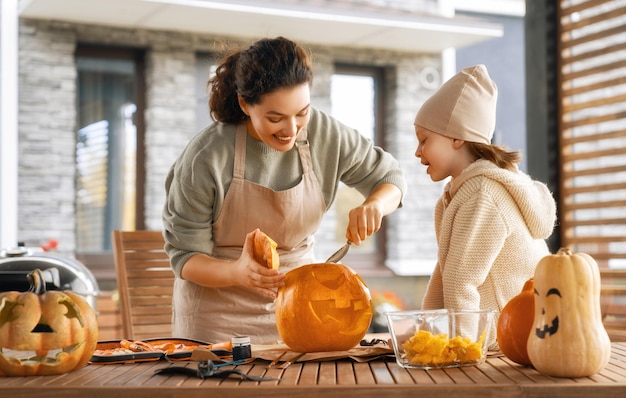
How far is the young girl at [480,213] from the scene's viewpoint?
5.72 feet

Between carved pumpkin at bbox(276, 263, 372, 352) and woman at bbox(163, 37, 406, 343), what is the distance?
33 cm

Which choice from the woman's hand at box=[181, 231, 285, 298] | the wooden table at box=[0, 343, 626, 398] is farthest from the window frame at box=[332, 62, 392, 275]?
the wooden table at box=[0, 343, 626, 398]

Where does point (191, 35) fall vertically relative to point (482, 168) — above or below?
above

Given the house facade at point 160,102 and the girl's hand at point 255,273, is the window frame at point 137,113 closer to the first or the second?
the house facade at point 160,102

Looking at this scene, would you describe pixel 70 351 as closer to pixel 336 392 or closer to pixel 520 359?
pixel 336 392

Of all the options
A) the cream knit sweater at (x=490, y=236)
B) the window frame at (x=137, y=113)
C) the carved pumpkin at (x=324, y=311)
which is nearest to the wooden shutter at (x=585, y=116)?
the cream knit sweater at (x=490, y=236)

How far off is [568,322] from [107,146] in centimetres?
598

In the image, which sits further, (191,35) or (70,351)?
(191,35)

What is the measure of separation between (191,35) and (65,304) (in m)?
5.86

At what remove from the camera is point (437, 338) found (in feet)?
4.92

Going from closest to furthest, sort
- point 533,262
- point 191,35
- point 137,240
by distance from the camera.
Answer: point 533,262 → point 137,240 → point 191,35

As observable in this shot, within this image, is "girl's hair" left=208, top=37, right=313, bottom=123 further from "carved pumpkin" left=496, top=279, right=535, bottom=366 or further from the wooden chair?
the wooden chair

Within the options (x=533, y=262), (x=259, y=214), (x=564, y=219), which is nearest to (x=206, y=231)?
(x=259, y=214)

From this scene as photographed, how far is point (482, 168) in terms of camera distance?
5.96ft
